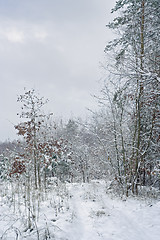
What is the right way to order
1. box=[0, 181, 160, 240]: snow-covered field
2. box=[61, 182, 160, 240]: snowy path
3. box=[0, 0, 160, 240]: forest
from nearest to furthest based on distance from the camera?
box=[0, 181, 160, 240]: snow-covered field < box=[61, 182, 160, 240]: snowy path < box=[0, 0, 160, 240]: forest

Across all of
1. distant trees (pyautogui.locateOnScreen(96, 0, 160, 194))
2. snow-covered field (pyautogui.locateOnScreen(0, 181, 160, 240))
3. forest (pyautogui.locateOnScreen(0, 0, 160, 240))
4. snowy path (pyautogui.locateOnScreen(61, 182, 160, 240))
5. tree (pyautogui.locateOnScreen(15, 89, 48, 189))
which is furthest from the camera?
tree (pyautogui.locateOnScreen(15, 89, 48, 189))

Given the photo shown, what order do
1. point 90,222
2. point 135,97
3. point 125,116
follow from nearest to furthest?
point 90,222 → point 135,97 → point 125,116

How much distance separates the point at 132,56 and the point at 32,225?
19.7 feet

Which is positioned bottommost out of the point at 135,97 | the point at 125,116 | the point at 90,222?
the point at 90,222

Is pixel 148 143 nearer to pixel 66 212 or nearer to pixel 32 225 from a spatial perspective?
pixel 66 212

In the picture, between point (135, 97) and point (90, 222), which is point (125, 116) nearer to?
point (135, 97)

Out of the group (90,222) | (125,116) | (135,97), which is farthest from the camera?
(125,116)

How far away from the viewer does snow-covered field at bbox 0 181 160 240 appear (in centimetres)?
333

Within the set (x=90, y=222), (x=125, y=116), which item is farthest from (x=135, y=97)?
(x=90, y=222)

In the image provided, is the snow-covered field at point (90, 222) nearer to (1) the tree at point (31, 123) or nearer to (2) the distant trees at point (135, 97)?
(2) the distant trees at point (135, 97)

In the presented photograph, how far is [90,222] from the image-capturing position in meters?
4.30

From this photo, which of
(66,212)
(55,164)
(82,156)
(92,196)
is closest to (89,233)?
(66,212)

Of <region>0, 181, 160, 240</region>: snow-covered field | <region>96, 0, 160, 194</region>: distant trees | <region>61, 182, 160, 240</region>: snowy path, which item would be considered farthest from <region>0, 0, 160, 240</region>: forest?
<region>61, 182, 160, 240</region>: snowy path

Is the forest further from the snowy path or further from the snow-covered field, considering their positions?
the snowy path
